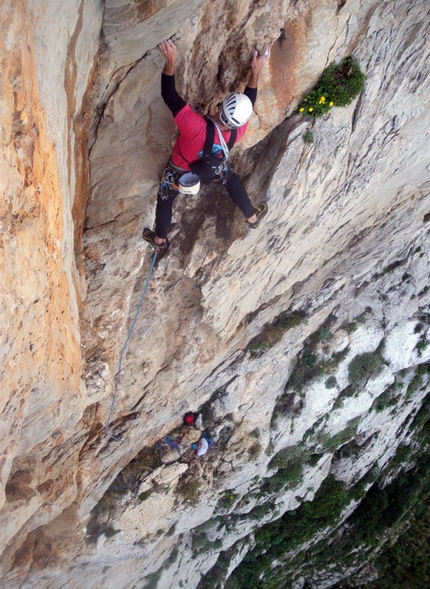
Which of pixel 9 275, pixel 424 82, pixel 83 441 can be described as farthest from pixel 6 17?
pixel 83 441

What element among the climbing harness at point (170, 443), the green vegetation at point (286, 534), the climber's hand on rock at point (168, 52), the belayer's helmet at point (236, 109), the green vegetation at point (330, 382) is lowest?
the green vegetation at point (286, 534)

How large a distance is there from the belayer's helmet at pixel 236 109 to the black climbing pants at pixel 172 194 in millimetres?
903

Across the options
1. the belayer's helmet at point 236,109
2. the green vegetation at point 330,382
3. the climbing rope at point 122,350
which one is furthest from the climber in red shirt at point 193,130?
the green vegetation at point 330,382

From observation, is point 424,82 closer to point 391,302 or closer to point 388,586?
point 391,302

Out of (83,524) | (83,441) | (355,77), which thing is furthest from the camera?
(83,524)

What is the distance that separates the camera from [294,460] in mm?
13164

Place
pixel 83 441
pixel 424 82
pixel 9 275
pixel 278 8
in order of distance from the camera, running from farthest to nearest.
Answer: pixel 83 441 < pixel 424 82 < pixel 278 8 < pixel 9 275

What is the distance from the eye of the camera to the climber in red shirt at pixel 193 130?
461 centimetres

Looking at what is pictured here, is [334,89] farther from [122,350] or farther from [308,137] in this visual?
[122,350]

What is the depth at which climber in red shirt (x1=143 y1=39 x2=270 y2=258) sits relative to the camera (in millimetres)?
4613

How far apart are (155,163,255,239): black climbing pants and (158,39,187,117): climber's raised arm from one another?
93cm

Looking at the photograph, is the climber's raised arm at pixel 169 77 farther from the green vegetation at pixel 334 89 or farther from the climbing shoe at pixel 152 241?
the green vegetation at pixel 334 89

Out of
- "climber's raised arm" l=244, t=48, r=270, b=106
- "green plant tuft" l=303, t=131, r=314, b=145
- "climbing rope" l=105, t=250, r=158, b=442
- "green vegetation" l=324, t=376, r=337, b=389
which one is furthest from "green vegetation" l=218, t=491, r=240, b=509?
"climber's raised arm" l=244, t=48, r=270, b=106

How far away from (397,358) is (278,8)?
10.4m
